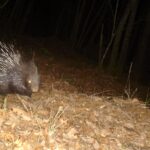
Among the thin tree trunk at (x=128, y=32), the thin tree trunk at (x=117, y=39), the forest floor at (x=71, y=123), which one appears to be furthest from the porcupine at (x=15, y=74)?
the thin tree trunk at (x=128, y=32)

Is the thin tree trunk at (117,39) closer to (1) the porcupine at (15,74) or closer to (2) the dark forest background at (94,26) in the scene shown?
(2) the dark forest background at (94,26)

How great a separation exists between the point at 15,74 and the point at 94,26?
24.0 m

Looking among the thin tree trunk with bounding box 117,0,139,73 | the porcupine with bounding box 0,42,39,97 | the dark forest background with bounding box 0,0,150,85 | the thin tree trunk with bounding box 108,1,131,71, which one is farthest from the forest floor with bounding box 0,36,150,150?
the dark forest background with bounding box 0,0,150,85

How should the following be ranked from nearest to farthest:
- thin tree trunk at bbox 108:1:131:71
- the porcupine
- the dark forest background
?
the porcupine < thin tree trunk at bbox 108:1:131:71 < the dark forest background

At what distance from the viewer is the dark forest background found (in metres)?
21.3

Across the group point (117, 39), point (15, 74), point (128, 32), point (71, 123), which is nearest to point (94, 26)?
point (128, 32)

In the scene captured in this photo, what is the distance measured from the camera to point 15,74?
31.2 feet

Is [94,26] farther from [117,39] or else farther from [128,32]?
[117,39]

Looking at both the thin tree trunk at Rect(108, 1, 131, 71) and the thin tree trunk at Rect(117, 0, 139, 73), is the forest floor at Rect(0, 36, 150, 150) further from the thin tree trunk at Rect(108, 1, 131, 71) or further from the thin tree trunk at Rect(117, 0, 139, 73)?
the thin tree trunk at Rect(117, 0, 139, 73)

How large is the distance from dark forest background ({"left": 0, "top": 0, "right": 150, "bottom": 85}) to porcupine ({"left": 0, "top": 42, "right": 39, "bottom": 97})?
1056 centimetres

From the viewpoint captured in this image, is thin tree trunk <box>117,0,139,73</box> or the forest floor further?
thin tree trunk <box>117,0,139,73</box>

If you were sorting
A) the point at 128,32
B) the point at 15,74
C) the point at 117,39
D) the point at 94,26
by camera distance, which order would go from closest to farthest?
the point at 15,74, the point at 117,39, the point at 128,32, the point at 94,26

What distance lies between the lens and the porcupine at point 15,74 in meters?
9.32

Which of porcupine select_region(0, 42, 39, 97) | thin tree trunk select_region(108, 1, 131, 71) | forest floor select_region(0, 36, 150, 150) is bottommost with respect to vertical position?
forest floor select_region(0, 36, 150, 150)
